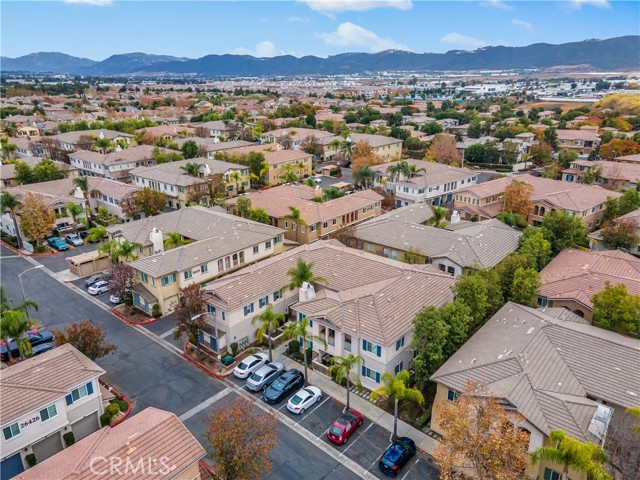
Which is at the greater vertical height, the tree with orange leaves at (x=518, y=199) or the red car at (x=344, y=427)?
the tree with orange leaves at (x=518, y=199)

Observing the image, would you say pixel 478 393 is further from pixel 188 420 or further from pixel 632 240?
pixel 632 240

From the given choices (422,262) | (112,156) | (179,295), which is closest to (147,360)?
(179,295)

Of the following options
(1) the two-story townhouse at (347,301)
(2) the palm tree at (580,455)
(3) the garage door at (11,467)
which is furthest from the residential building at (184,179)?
(2) the palm tree at (580,455)

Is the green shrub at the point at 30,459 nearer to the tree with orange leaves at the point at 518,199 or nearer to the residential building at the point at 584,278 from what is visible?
the residential building at the point at 584,278

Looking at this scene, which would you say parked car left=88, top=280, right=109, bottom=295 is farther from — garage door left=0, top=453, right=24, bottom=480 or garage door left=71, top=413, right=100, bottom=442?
garage door left=0, top=453, right=24, bottom=480

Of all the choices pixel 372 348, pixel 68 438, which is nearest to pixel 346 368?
pixel 372 348

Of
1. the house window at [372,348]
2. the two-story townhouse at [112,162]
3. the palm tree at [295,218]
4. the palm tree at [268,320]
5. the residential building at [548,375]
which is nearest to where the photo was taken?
the residential building at [548,375]

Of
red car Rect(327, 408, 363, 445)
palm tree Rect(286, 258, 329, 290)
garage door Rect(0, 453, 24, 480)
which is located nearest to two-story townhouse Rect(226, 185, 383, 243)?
palm tree Rect(286, 258, 329, 290)
